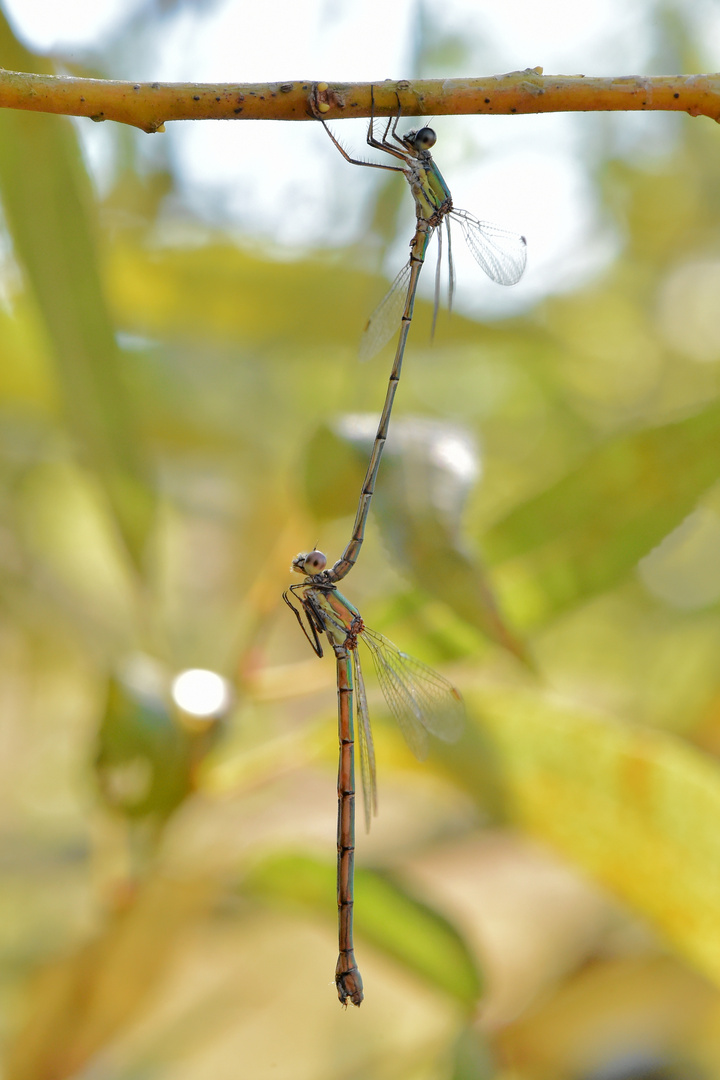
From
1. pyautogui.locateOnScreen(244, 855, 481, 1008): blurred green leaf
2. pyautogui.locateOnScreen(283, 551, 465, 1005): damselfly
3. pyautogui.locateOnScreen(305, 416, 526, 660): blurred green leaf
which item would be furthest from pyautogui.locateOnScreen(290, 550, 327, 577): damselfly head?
pyautogui.locateOnScreen(244, 855, 481, 1008): blurred green leaf

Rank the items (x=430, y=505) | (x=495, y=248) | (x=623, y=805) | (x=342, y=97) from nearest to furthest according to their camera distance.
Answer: (x=342, y=97) → (x=430, y=505) → (x=623, y=805) → (x=495, y=248)

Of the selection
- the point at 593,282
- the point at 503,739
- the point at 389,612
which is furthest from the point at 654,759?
the point at 593,282

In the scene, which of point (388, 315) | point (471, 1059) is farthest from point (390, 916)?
point (388, 315)

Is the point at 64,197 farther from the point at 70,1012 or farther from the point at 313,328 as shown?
the point at 70,1012

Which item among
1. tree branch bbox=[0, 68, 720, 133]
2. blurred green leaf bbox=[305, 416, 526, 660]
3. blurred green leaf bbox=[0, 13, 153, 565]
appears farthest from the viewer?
blurred green leaf bbox=[0, 13, 153, 565]

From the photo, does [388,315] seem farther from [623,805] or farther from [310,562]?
[623,805]

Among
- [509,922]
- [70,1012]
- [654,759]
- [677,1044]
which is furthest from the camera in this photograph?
[509,922]

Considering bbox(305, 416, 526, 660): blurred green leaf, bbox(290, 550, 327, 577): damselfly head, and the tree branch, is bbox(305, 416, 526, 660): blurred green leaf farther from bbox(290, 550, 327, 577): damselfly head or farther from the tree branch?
the tree branch
